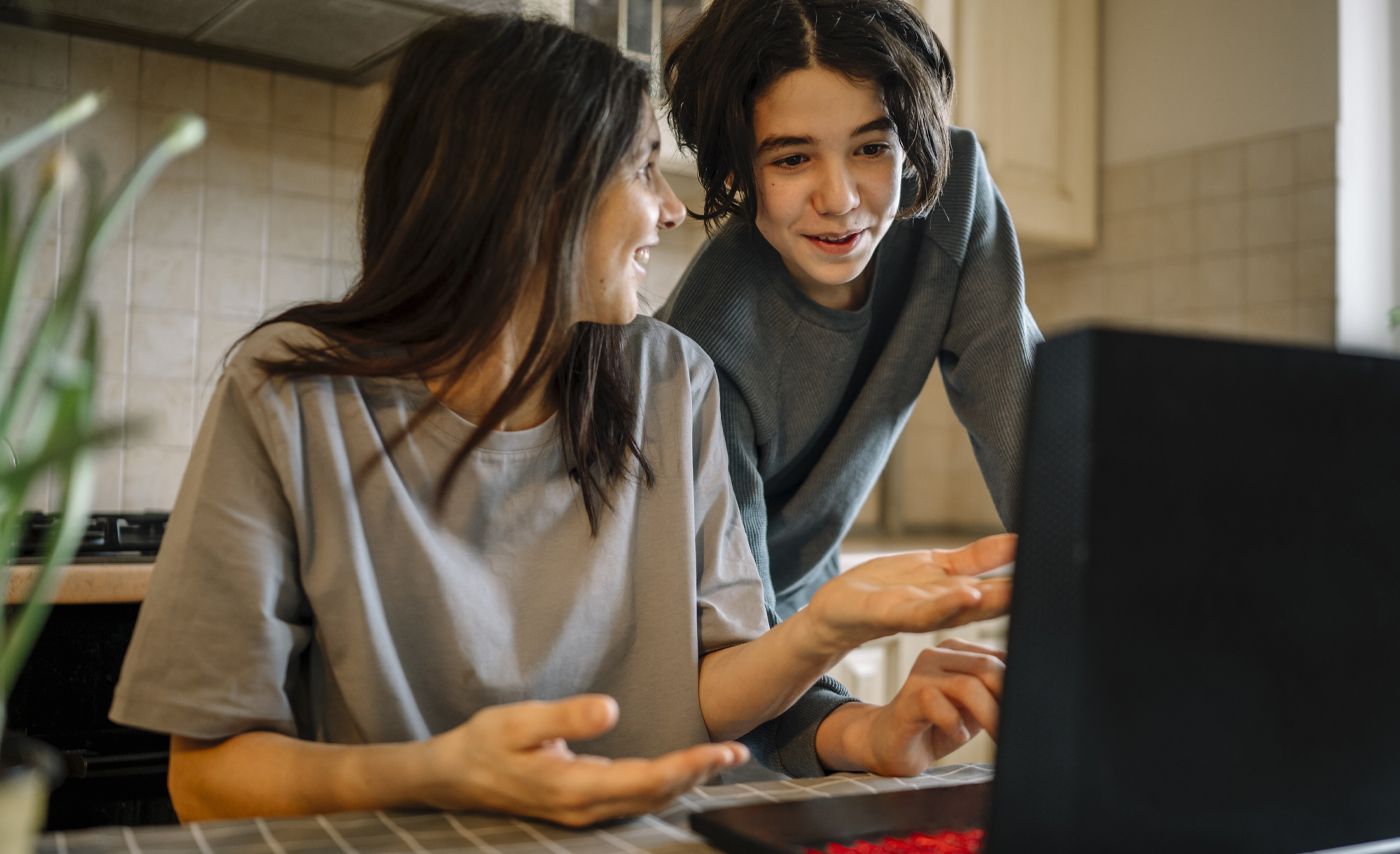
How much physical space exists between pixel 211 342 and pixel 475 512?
4.26ft

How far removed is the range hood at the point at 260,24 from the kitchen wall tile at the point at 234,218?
213mm

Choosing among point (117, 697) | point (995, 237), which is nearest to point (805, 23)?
point (995, 237)

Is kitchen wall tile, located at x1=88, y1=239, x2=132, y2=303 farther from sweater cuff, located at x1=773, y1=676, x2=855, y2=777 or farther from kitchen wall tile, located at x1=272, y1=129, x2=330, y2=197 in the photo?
sweater cuff, located at x1=773, y1=676, x2=855, y2=777

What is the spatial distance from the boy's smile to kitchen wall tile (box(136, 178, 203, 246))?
1187mm

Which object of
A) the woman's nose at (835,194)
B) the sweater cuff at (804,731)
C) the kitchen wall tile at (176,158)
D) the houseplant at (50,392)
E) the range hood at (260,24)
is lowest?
Answer: the sweater cuff at (804,731)

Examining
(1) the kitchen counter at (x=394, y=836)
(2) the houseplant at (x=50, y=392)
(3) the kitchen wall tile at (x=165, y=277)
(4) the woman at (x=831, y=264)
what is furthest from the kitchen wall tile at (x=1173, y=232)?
(2) the houseplant at (x=50, y=392)

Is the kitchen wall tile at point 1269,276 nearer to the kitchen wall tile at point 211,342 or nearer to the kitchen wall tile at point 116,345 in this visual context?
the kitchen wall tile at point 211,342

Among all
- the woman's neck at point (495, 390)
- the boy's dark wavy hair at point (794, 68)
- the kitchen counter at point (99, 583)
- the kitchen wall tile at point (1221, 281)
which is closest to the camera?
the woman's neck at point (495, 390)

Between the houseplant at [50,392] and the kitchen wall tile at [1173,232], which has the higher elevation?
the kitchen wall tile at [1173,232]

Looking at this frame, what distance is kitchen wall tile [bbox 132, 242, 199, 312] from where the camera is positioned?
201 cm

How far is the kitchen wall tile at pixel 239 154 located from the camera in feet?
6.81

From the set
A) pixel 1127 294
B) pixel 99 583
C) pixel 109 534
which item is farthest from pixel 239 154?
pixel 1127 294

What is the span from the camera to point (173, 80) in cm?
203

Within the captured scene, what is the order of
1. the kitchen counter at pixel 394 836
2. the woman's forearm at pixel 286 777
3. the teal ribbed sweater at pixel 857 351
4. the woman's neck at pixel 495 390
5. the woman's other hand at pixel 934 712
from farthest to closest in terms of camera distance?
the teal ribbed sweater at pixel 857 351 < the woman's neck at pixel 495 390 < the woman's other hand at pixel 934 712 < the woman's forearm at pixel 286 777 < the kitchen counter at pixel 394 836
